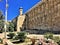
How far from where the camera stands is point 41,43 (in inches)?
491

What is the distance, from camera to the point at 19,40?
63.7 ft

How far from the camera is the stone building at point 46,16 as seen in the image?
27234 mm

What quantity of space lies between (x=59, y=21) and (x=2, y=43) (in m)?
10.4

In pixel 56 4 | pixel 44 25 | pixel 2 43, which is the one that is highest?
pixel 56 4

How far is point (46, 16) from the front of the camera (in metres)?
30.5

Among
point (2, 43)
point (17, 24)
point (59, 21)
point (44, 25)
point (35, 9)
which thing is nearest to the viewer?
point (2, 43)

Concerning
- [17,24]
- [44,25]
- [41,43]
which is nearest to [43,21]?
[44,25]

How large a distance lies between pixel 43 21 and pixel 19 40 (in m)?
13.0

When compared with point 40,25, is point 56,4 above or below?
above

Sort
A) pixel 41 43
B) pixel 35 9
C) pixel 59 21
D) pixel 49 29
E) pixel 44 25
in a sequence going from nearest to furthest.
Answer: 1. pixel 41 43
2. pixel 59 21
3. pixel 49 29
4. pixel 44 25
5. pixel 35 9

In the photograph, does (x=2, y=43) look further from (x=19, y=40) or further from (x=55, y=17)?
(x=55, y=17)

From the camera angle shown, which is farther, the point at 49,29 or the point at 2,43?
the point at 49,29

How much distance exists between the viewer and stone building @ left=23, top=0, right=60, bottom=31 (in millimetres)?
27234

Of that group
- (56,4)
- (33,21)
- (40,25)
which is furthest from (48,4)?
(33,21)
